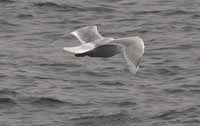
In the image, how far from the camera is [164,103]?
15.5 m

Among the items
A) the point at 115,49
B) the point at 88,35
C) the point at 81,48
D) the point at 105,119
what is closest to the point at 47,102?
the point at 105,119

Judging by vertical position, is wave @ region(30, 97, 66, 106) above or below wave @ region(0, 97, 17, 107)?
above

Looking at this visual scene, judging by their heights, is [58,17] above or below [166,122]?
below

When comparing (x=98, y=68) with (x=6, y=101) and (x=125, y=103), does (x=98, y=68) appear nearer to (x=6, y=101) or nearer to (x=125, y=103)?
(x=125, y=103)

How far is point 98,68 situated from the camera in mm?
17781

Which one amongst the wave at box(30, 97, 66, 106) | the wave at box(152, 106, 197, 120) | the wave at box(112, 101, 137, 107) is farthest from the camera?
the wave at box(30, 97, 66, 106)

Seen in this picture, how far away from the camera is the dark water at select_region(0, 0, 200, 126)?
14867 millimetres

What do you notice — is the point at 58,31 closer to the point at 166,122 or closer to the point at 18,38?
the point at 18,38

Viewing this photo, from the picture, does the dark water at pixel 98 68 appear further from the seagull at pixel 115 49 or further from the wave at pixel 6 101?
the seagull at pixel 115 49

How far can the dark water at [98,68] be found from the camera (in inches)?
585

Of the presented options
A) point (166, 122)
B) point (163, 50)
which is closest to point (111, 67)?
point (163, 50)

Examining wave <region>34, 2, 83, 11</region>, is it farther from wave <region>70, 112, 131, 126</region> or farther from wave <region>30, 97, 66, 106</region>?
wave <region>70, 112, 131, 126</region>

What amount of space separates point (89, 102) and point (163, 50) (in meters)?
3.94

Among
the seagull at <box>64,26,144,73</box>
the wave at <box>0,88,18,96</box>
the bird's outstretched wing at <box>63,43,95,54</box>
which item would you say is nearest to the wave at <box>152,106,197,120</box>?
the seagull at <box>64,26,144,73</box>
